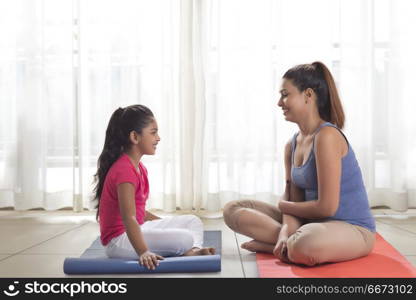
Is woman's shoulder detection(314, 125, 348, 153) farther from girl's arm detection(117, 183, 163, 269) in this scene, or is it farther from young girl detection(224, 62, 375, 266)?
girl's arm detection(117, 183, 163, 269)

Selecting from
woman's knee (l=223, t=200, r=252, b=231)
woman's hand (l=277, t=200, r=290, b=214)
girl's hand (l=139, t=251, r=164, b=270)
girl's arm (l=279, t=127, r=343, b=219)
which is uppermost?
girl's arm (l=279, t=127, r=343, b=219)

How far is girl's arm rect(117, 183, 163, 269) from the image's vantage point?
1686 millimetres

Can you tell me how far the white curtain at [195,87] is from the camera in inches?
119

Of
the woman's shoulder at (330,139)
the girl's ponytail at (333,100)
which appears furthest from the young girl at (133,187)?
the girl's ponytail at (333,100)

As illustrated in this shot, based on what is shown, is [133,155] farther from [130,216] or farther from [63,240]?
[63,240]

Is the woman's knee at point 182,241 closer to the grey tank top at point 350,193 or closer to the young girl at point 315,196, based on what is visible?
the young girl at point 315,196

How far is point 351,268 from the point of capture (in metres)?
1.71

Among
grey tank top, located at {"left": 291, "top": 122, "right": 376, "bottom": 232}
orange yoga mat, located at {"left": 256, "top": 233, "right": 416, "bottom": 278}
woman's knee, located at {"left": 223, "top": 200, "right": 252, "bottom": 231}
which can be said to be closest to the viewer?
orange yoga mat, located at {"left": 256, "top": 233, "right": 416, "bottom": 278}

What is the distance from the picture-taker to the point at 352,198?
188cm

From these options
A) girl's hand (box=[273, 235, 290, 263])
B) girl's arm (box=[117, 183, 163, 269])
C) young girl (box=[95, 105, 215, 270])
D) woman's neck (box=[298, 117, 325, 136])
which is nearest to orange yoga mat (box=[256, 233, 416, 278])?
girl's hand (box=[273, 235, 290, 263])

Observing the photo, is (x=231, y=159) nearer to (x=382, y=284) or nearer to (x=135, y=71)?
(x=135, y=71)

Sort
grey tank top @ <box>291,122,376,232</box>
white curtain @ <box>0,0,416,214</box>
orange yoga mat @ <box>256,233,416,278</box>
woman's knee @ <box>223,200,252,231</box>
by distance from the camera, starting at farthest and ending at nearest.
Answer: white curtain @ <box>0,0,416,214</box>, woman's knee @ <box>223,200,252,231</box>, grey tank top @ <box>291,122,376,232</box>, orange yoga mat @ <box>256,233,416,278</box>

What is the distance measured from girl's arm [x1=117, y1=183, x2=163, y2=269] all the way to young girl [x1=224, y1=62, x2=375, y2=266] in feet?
1.45

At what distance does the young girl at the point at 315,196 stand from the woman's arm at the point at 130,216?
1.55ft
